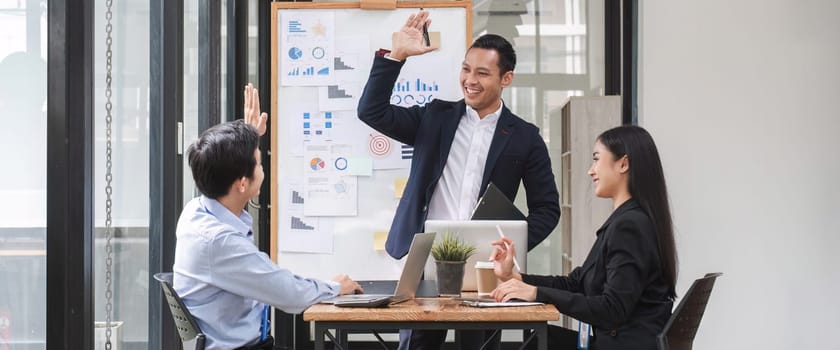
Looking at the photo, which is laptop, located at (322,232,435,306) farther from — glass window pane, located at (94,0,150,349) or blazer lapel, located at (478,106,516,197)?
glass window pane, located at (94,0,150,349)

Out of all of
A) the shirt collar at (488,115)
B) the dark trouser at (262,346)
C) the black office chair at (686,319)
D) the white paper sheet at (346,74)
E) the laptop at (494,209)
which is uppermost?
the white paper sheet at (346,74)

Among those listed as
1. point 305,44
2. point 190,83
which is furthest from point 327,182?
point 190,83

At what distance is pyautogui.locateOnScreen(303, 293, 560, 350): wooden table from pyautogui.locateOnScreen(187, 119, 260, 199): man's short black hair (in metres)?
0.40

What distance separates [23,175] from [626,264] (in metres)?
1.57

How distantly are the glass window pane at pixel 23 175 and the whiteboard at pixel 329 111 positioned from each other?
5.75 feet

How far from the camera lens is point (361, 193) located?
4.34 metres

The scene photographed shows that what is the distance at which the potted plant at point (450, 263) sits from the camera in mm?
2832

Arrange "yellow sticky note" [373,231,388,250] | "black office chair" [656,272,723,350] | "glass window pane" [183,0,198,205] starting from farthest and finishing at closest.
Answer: "yellow sticky note" [373,231,388,250] → "glass window pane" [183,0,198,205] → "black office chair" [656,272,723,350]

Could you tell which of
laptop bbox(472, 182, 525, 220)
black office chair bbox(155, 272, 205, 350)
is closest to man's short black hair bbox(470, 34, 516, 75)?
laptop bbox(472, 182, 525, 220)

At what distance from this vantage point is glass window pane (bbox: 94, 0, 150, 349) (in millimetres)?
3029

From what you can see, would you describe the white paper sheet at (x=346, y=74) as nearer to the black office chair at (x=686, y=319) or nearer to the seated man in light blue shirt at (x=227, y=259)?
the seated man in light blue shirt at (x=227, y=259)

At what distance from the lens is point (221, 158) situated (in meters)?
2.50

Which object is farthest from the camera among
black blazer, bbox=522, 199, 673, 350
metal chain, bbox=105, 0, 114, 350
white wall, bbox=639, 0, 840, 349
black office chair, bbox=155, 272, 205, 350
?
white wall, bbox=639, 0, 840, 349

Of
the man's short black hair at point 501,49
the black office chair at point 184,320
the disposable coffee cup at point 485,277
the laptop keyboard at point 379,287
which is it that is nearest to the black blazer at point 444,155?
the man's short black hair at point 501,49
